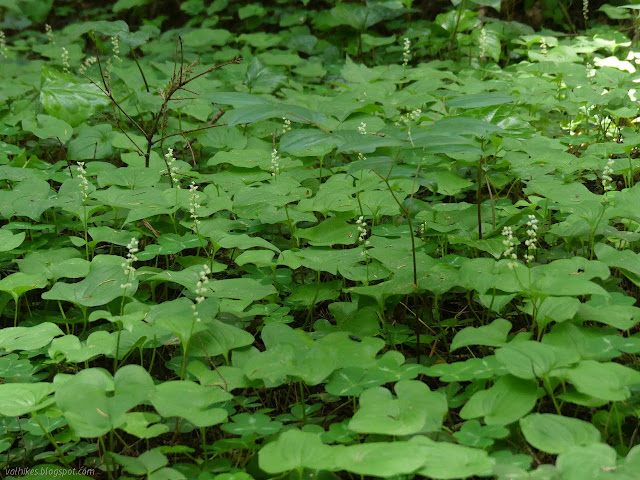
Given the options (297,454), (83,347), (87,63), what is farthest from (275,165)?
(87,63)

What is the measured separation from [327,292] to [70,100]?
250 cm

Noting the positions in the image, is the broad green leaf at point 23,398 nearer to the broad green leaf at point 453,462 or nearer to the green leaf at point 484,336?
the broad green leaf at point 453,462

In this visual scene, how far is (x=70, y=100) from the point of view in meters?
3.96

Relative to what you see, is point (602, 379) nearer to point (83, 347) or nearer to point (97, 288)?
point (83, 347)

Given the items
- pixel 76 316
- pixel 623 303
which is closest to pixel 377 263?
pixel 623 303

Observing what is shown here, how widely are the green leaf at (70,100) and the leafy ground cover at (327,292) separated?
0.04 feet

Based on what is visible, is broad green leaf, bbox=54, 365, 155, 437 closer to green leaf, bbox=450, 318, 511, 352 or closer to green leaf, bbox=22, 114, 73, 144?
green leaf, bbox=450, 318, 511, 352

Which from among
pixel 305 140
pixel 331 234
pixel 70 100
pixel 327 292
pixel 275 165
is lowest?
pixel 327 292

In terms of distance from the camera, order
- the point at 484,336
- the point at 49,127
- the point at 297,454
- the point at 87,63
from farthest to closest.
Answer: the point at 87,63
the point at 49,127
the point at 484,336
the point at 297,454

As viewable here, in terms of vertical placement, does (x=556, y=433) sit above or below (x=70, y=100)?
below

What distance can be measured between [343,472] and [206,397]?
0.44 meters

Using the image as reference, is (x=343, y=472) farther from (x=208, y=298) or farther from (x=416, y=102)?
(x=416, y=102)

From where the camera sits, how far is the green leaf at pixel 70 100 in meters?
3.91

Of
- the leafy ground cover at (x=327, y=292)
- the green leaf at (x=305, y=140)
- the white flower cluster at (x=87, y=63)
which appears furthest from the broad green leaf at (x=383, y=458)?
the white flower cluster at (x=87, y=63)
